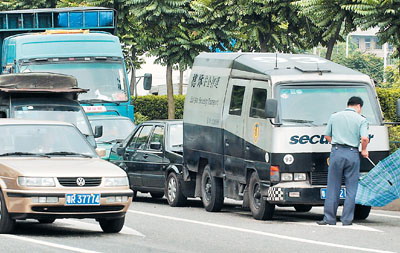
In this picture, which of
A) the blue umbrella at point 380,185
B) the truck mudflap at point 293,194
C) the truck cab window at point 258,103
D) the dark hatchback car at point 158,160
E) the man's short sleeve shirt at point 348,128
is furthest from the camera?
the dark hatchback car at point 158,160

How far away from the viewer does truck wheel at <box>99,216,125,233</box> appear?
14.5 meters

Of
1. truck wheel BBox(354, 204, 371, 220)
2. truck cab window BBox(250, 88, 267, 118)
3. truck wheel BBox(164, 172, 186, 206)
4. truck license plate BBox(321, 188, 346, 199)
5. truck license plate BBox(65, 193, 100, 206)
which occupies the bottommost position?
truck wheel BBox(164, 172, 186, 206)

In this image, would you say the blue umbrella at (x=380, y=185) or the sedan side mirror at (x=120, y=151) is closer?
the blue umbrella at (x=380, y=185)

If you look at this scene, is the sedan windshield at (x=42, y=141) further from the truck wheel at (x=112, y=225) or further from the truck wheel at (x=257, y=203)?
the truck wheel at (x=257, y=203)

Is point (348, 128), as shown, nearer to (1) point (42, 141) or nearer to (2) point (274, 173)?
(2) point (274, 173)

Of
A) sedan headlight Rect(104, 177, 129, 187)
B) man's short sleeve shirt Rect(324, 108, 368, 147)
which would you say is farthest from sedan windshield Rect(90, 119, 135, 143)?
sedan headlight Rect(104, 177, 129, 187)

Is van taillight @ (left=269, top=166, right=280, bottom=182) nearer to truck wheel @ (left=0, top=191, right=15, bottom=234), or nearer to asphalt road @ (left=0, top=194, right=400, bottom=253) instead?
asphalt road @ (left=0, top=194, right=400, bottom=253)

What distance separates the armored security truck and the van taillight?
15mm

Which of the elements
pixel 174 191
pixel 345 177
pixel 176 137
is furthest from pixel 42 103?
pixel 345 177

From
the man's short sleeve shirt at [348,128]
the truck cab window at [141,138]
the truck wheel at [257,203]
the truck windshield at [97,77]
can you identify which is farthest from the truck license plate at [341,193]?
the truck windshield at [97,77]

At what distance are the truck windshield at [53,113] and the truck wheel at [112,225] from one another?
19.2 ft

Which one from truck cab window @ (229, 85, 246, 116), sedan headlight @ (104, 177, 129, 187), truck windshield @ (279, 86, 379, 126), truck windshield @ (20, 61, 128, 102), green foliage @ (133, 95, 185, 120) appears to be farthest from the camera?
green foliage @ (133, 95, 185, 120)

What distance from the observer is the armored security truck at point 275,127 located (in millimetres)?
16203

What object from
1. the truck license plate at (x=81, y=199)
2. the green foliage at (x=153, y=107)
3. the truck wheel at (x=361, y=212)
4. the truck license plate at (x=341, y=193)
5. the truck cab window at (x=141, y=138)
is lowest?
the green foliage at (x=153, y=107)
